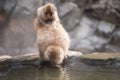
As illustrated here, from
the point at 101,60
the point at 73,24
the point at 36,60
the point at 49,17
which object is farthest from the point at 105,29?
the point at 36,60

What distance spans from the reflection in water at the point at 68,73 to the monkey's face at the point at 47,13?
31.5 inches

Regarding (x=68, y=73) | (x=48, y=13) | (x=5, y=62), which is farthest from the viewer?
(x=48, y=13)

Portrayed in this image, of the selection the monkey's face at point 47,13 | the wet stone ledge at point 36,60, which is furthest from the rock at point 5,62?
the monkey's face at point 47,13

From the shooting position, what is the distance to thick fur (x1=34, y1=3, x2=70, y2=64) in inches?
251

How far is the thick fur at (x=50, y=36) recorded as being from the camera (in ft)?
20.9

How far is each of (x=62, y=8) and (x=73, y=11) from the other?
0.30m

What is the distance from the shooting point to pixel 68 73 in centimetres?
588

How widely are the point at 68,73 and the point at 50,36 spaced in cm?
87

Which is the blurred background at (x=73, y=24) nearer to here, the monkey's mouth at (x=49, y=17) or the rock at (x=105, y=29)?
the rock at (x=105, y=29)

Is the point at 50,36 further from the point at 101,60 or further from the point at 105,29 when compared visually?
the point at 105,29

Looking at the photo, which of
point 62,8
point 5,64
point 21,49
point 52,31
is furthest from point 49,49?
point 62,8

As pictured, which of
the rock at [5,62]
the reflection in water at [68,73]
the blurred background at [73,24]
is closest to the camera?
the reflection in water at [68,73]

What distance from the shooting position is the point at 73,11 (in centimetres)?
1023

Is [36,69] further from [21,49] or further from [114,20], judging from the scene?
[114,20]
